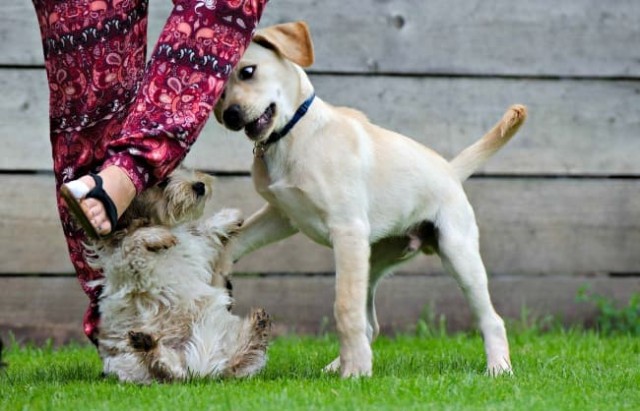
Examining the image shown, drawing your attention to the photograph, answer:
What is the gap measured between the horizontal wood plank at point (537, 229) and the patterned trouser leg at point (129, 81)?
5.23ft

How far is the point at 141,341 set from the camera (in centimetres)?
353

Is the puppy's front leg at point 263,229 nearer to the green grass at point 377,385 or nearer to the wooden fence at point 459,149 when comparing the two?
the green grass at point 377,385

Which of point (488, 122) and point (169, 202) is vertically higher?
point (169, 202)

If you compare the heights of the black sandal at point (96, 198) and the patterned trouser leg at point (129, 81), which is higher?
the patterned trouser leg at point (129, 81)

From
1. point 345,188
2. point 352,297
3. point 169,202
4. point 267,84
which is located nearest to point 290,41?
point 267,84

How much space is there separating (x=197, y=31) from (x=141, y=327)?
966 mm

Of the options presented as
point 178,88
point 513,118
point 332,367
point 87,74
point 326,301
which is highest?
point 178,88

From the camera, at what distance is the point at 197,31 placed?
134 inches

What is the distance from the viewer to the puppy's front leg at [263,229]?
13.3 feet

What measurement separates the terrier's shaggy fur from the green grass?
3.8 inches

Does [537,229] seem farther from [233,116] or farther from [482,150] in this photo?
[233,116]

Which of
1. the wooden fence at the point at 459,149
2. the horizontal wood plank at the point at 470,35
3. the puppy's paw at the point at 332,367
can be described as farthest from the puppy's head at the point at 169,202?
the horizontal wood plank at the point at 470,35

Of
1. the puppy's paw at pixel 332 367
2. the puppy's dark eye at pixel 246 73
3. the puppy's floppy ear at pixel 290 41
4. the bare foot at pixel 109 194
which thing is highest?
the puppy's floppy ear at pixel 290 41

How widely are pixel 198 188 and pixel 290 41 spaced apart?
1.94 feet
